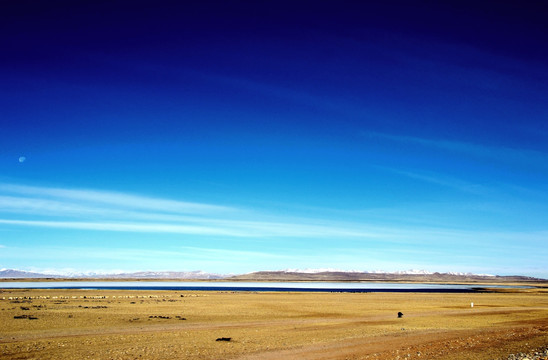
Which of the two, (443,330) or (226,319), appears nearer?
(443,330)

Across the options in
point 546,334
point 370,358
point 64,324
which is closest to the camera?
point 370,358

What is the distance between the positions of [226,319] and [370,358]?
68.2 feet

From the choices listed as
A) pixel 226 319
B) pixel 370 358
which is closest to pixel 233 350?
pixel 370 358

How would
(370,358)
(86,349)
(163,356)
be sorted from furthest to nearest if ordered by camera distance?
(86,349)
(163,356)
(370,358)

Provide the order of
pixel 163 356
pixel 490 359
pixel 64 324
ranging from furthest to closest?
1. pixel 64 324
2. pixel 163 356
3. pixel 490 359

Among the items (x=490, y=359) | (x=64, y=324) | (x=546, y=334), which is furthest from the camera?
(x=64, y=324)

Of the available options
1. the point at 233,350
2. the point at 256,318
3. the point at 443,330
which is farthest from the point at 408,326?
the point at 233,350

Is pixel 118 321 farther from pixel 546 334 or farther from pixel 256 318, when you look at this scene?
pixel 546 334

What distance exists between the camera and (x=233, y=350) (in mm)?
21016

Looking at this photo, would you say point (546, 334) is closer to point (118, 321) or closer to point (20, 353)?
point (20, 353)

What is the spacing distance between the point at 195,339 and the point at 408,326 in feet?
55.7

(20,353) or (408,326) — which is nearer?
(20,353)

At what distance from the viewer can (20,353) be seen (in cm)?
1939

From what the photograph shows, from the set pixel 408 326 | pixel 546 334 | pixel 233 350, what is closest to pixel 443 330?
pixel 408 326
